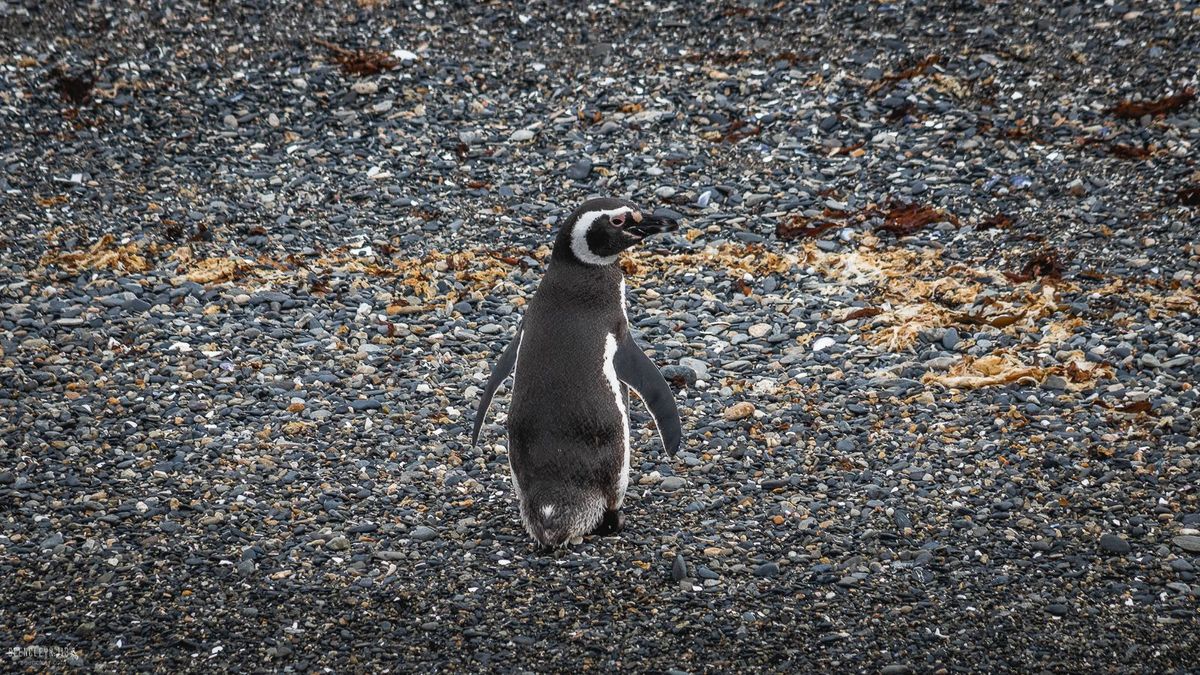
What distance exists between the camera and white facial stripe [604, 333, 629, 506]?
4.38 m

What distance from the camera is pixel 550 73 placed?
26.1ft

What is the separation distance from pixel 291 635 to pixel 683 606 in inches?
53.8

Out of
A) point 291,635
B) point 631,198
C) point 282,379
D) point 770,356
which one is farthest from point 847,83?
point 291,635

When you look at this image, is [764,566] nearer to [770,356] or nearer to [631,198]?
[770,356]

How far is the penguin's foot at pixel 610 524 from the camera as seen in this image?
4418 mm

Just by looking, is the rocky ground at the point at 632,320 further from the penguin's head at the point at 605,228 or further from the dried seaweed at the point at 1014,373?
the penguin's head at the point at 605,228

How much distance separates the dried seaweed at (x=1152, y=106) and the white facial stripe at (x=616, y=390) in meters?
4.42

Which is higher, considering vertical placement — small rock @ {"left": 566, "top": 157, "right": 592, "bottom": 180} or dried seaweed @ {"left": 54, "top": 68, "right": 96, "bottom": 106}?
dried seaweed @ {"left": 54, "top": 68, "right": 96, "bottom": 106}

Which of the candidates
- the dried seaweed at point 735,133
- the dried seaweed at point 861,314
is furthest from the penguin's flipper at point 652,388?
the dried seaweed at point 735,133

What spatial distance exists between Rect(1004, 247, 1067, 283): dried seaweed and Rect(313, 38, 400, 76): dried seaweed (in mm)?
4477

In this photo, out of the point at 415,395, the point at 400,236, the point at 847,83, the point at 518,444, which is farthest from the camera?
the point at 847,83

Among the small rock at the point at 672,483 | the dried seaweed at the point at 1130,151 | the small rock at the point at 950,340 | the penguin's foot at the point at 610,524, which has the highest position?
the dried seaweed at the point at 1130,151

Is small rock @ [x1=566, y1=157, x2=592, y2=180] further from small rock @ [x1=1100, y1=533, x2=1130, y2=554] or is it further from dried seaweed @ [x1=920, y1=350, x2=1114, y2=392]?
small rock @ [x1=1100, y1=533, x2=1130, y2=554]

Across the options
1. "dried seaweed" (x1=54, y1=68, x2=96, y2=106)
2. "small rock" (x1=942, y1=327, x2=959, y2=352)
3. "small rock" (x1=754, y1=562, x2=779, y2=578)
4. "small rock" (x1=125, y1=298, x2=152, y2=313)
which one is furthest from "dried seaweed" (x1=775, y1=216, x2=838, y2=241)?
"dried seaweed" (x1=54, y1=68, x2=96, y2=106)
